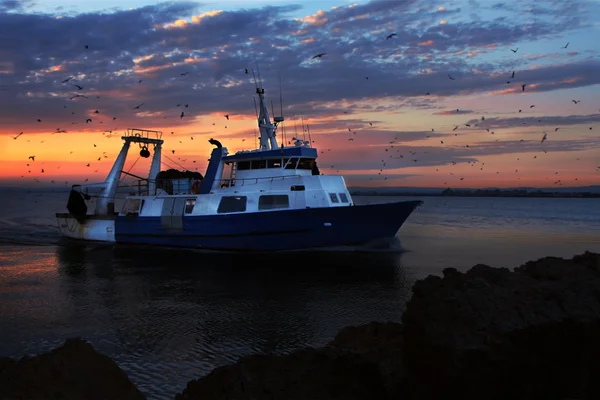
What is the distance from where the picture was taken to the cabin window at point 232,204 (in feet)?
66.7

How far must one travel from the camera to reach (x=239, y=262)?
19.1m

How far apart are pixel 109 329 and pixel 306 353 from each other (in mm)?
6977

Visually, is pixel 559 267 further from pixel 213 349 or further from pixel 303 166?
pixel 303 166

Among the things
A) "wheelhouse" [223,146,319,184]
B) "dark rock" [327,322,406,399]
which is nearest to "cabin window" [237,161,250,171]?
"wheelhouse" [223,146,319,184]

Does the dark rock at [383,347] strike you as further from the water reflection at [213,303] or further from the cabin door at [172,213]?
the cabin door at [172,213]

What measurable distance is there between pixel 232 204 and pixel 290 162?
3.08 m

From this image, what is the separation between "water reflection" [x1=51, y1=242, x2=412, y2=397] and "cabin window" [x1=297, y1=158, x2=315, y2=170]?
3.78 m

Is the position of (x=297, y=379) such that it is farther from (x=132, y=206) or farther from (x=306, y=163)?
(x=132, y=206)

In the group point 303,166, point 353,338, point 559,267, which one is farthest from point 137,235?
point 559,267

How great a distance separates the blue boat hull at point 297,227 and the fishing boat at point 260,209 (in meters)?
0.04

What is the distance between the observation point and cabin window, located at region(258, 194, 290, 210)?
19656 millimetres

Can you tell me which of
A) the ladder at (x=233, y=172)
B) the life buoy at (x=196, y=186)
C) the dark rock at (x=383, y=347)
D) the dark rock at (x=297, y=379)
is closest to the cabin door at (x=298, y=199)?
the ladder at (x=233, y=172)

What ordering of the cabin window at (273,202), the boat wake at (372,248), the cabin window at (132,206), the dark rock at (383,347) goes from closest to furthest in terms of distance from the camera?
the dark rock at (383,347) < the cabin window at (273,202) < the boat wake at (372,248) < the cabin window at (132,206)

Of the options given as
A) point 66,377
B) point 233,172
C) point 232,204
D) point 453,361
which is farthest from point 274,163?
point 453,361
